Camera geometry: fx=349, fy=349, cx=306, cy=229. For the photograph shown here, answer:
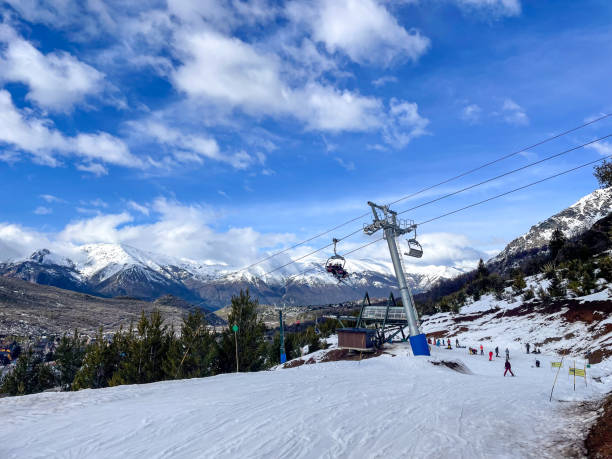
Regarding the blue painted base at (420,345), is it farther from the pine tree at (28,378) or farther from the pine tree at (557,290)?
the pine tree at (28,378)

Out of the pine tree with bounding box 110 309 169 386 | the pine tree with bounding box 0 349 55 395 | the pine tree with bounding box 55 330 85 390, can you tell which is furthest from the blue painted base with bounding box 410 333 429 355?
the pine tree with bounding box 0 349 55 395

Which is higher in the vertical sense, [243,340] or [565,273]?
[565,273]

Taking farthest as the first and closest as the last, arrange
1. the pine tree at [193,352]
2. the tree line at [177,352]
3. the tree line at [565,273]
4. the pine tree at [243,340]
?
the tree line at [565,273] < the pine tree at [243,340] < the tree line at [177,352] < the pine tree at [193,352]

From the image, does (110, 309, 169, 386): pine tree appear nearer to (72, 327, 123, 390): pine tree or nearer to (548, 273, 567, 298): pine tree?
(72, 327, 123, 390): pine tree

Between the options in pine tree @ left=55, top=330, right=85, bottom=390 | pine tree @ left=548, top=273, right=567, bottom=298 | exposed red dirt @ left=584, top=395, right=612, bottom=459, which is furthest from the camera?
pine tree @ left=55, top=330, right=85, bottom=390

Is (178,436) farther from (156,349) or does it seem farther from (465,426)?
(156,349)

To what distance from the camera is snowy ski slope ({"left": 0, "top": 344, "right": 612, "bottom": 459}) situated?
9336 millimetres

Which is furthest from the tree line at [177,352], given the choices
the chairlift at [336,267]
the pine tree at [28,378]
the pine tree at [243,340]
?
the pine tree at [28,378]

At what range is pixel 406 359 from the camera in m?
30.4

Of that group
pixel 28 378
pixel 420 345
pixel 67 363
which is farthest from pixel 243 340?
pixel 28 378

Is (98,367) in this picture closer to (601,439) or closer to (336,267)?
(336,267)

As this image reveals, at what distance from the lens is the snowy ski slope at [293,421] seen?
934 cm

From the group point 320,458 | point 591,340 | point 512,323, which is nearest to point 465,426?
point 320,458

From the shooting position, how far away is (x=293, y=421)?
11461 mm
